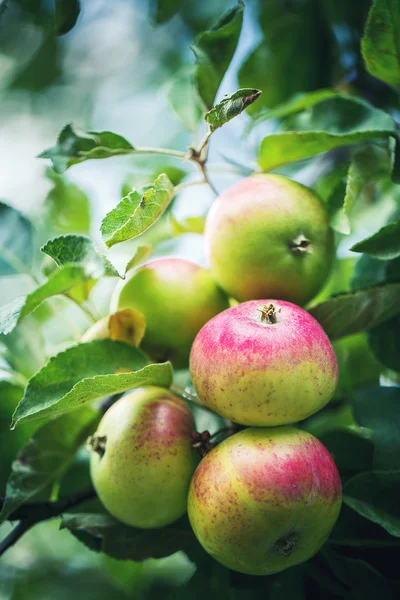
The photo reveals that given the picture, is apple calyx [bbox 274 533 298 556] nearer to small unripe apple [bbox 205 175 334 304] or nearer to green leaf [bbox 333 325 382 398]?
small unripe apple [bbox 205 175 334 304]

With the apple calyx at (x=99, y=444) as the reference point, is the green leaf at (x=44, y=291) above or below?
above

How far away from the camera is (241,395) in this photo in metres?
0.65

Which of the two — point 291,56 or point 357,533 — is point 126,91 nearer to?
point 291,56

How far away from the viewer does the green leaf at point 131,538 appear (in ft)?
2.71

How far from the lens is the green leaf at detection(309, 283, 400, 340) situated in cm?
81

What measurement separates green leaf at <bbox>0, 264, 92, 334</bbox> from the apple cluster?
179mm

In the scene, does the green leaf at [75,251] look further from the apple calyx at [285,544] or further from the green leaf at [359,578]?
the green leaf at [359,578]

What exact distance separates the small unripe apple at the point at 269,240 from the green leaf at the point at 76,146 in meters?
0.20

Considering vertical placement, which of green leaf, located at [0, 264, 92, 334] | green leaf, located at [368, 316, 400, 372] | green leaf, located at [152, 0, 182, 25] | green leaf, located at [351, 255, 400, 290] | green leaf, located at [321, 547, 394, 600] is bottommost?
green leaf, located at [321, 547, 394, 600]

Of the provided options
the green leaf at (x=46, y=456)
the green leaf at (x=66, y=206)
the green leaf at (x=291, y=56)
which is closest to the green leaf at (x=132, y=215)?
the green leaf at (x=46, y=456)

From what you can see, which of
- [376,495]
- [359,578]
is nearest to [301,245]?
[376,495]

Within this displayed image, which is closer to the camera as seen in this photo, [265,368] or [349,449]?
[265,368]

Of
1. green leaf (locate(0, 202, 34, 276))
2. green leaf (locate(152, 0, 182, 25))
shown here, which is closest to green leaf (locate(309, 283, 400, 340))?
green leaf (locate(0, 202, 34, 276))

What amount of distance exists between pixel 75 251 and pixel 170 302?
0.22 metres
